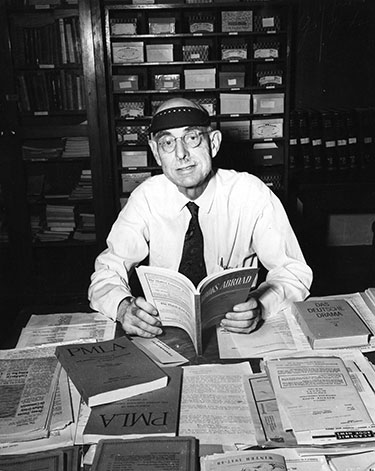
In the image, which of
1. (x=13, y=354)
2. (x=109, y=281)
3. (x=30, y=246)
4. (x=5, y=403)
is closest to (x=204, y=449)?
(x=5, y=403)

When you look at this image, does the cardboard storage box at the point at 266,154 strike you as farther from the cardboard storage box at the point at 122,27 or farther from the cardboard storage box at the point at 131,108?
the cardboard storage box at the point at 122,27

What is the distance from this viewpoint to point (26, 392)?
3.65 ft

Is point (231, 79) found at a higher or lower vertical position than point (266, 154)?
higher

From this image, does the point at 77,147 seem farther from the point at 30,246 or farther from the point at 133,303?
the point at 133,303

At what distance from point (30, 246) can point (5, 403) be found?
2870 mm

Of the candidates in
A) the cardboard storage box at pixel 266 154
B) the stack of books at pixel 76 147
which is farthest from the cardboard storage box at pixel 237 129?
the stack of books at pixel 76 147

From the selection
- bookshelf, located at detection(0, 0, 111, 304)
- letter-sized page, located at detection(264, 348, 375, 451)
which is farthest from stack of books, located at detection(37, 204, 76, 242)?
letter-sized page, located at detection(264, 348, 375, 451)

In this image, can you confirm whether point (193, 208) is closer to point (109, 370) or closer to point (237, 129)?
point (109, 370)

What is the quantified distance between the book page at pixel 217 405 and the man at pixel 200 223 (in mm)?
360

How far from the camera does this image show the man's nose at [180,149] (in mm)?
1752

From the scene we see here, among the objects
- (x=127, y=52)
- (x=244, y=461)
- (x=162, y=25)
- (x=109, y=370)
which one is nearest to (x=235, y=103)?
(x=162, y=25)

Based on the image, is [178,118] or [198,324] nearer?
[198,324]

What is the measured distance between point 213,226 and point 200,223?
5cm

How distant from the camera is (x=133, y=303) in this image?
1467 millimetres
